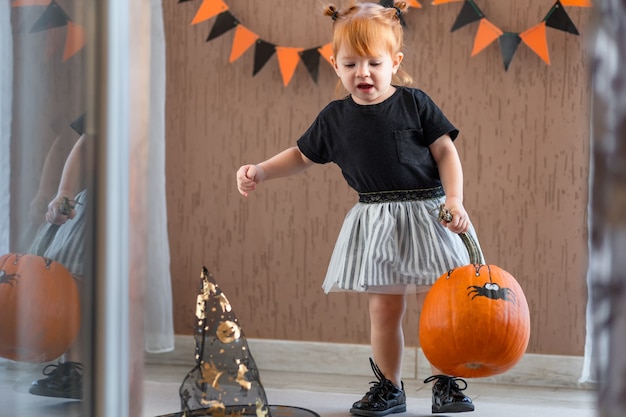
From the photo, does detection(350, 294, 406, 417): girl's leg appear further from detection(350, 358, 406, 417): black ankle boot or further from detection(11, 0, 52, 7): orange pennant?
detection(11, 0, 52, 7): orange pennant

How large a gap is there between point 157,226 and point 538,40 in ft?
3.57

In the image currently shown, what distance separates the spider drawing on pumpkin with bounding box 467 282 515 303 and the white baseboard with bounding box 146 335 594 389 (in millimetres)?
681

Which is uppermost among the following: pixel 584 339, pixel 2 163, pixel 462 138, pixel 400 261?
pixel 462 138

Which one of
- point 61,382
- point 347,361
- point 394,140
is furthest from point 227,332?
point 347,361

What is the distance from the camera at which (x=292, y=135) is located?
2.30 metres

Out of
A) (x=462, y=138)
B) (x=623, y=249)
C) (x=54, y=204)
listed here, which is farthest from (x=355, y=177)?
(x=623, y=249)

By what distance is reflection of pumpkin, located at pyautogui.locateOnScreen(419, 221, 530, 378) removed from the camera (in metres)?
1.46

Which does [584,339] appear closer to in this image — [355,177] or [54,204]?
[355,177]

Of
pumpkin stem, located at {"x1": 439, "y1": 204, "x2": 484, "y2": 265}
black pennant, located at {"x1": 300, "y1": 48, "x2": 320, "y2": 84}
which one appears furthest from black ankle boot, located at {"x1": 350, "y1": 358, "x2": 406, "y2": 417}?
black pennant, located at {"x1": 300, "y1": 48, "x2": 320, "y2": 84}

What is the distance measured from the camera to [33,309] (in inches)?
31.3

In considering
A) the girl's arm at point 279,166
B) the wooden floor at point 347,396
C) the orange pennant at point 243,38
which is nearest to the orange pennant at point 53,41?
the wooden floor at point 347,396

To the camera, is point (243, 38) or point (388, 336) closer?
point (388, 336)

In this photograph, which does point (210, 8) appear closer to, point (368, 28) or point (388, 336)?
point (368, 28)

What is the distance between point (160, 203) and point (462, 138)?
82 centimetres
